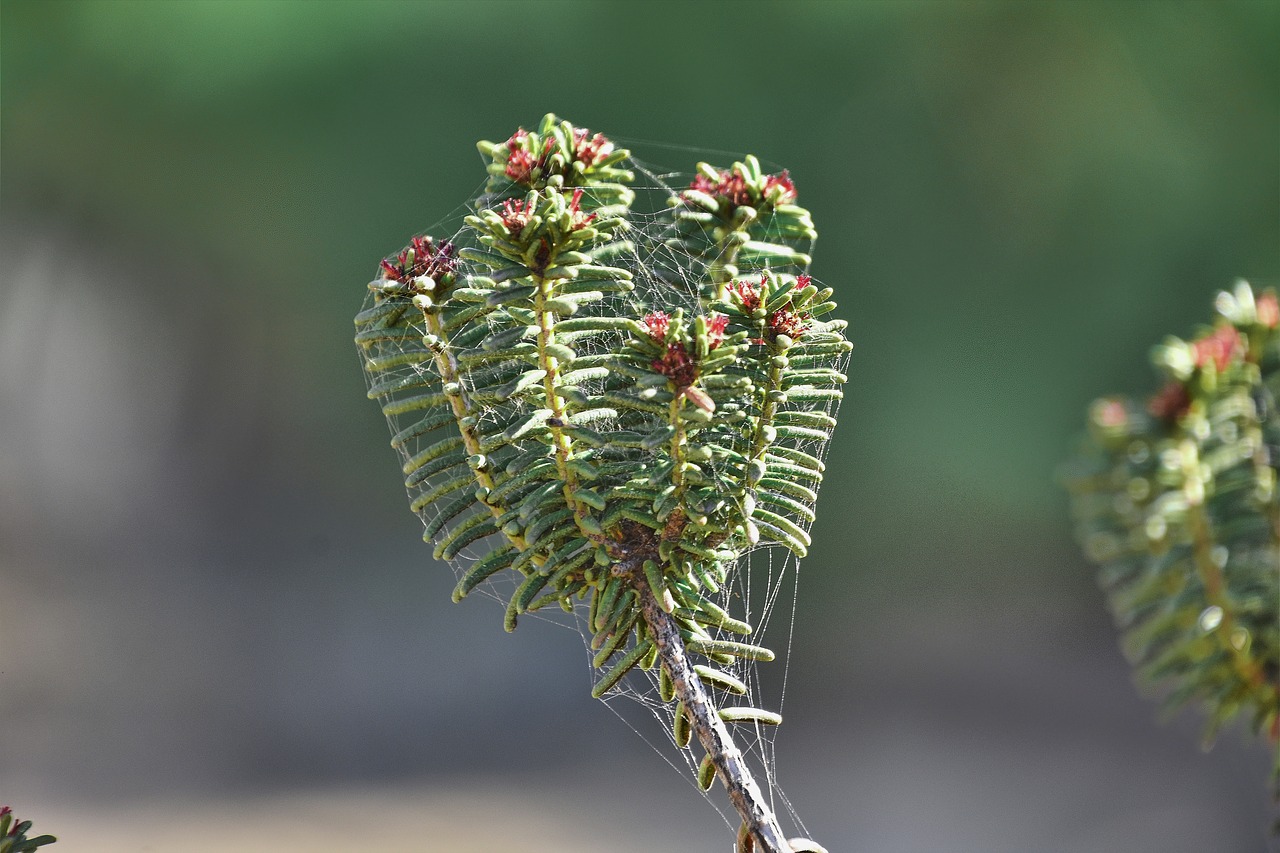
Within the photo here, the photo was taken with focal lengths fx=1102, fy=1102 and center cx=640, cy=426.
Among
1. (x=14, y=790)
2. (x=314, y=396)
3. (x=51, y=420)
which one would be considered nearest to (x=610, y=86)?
(x=314, y=396)

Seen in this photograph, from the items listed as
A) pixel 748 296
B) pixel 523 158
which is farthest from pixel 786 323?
pixel 523 158

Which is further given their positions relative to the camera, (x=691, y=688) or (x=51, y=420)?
(x=51, y=420)

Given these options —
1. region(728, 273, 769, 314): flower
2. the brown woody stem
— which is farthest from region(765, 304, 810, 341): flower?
the brown woody stem

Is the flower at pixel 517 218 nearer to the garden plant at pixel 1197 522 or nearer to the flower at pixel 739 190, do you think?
the flower at pixel 739 190

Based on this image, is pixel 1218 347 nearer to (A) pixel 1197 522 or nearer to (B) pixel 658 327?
(A) pixel 1197 522

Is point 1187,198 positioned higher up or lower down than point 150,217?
lower down

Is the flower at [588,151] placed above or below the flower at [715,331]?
above

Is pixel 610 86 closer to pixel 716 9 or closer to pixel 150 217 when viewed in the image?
pixel 716 9

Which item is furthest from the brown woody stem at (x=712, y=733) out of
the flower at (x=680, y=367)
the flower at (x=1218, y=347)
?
the flower at (x=1218, y=347)
